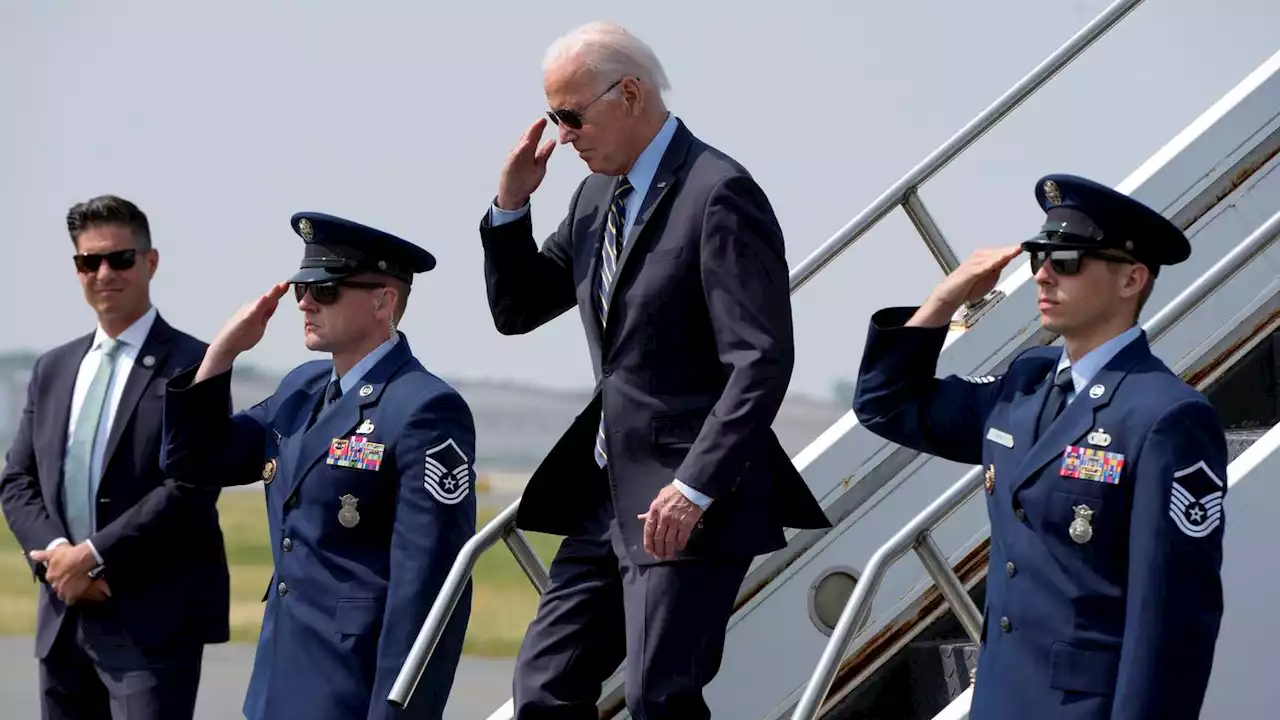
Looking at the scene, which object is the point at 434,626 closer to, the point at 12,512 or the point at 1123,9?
the point at 12,512

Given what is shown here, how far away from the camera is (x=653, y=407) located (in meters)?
3.35

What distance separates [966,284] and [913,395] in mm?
216

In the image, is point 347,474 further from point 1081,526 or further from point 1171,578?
point 1171,578

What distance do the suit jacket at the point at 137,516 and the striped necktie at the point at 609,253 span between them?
1.52 metres

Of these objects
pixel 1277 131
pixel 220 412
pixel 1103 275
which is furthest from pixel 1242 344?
pixel 220 412

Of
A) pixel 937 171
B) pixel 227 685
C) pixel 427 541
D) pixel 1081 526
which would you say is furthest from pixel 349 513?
pixel 227 685

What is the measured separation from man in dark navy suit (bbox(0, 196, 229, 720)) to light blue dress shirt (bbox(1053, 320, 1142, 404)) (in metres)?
2.40

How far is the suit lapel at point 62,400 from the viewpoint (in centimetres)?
472

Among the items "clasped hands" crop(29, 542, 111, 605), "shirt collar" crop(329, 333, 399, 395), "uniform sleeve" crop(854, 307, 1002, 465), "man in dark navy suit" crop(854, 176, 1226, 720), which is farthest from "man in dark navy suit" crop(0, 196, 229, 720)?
"man in dark navy suit" crop(854, 176, 1226, 720)

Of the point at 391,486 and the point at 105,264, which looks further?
the point at 105,264

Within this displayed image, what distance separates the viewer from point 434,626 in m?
3.51

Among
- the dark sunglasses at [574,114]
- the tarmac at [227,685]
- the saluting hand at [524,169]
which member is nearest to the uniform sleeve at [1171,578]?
the dark sunglasses at [574,114]

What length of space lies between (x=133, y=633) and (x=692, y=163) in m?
2.00

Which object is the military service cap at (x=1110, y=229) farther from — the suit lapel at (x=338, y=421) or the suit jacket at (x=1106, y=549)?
Answer: the suit lapel at (x=338, y=421)
